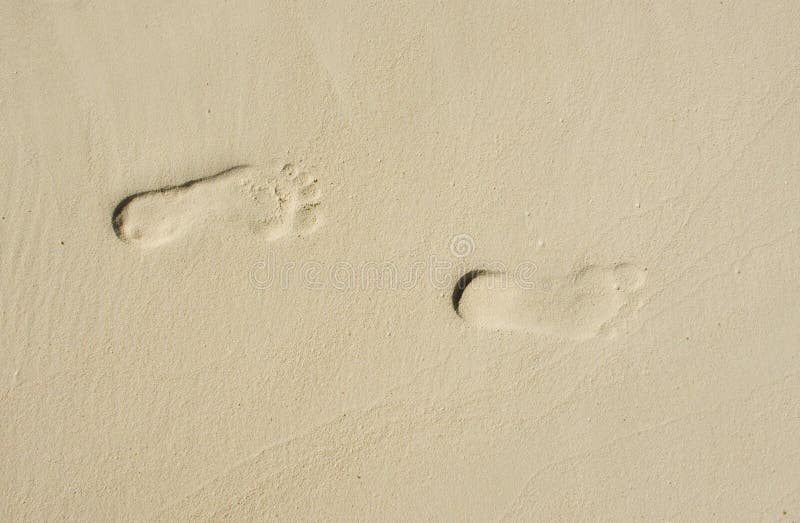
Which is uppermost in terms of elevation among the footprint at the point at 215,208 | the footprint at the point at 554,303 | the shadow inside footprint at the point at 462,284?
the footprint at the point at 215,208

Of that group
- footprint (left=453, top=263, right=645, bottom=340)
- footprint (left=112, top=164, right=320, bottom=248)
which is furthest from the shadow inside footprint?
footprint (left=112, top=164, right=320, bottom=248)

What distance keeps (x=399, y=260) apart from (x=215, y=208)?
24.4 inches

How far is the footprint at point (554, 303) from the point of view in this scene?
1715 millimetres

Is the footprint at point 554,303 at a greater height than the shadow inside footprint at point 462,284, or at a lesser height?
lesser

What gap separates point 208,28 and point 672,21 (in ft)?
5.01

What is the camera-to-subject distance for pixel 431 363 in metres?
1.72

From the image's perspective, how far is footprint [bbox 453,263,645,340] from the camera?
1715 millimetres

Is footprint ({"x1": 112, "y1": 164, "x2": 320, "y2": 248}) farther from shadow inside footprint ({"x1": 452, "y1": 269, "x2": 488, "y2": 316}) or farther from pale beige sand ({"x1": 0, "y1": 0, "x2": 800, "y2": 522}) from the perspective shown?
shadow inside footprint ({"x1": 452, "y1": 269, "x2": 488, "y2": 316})

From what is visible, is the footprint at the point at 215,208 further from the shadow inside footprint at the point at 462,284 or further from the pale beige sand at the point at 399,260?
the shadow inside footprint at the point at 462,284

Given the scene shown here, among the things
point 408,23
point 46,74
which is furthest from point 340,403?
point 46,74

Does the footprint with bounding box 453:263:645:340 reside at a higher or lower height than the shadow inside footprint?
lower

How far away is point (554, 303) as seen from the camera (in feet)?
5.64

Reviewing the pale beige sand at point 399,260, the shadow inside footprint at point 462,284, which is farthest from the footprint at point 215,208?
the shadow inside footprint at point 462,284

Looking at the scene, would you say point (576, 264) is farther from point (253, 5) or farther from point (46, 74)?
point (46, 74)
